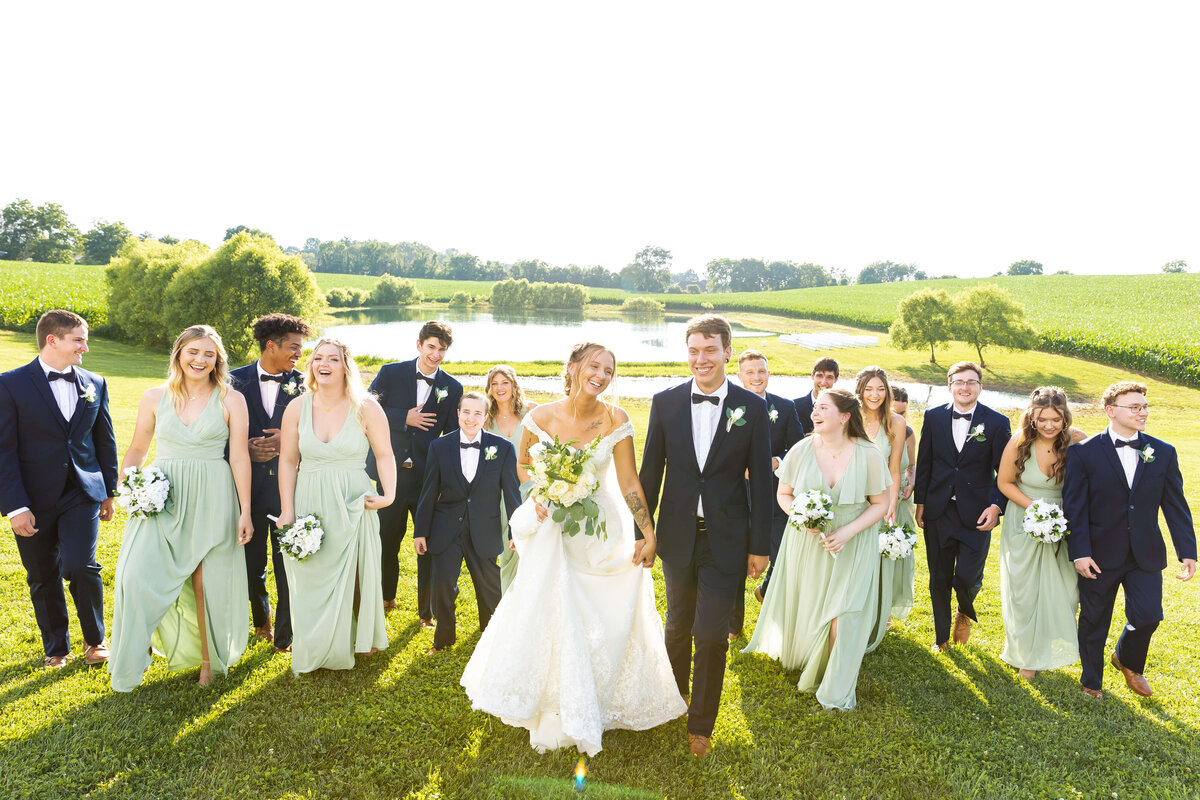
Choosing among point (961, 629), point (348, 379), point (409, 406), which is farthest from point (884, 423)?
point (348, 379)

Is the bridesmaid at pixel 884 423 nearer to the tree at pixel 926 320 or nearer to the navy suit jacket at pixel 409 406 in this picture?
the navy suit jacket at pixel 409 406

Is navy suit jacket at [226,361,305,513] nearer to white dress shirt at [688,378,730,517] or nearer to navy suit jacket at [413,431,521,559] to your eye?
navy suit jacket at [413,431,521,559]

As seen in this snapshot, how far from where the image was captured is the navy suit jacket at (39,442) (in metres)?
4.87

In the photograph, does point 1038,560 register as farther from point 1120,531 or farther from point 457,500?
point 457,500

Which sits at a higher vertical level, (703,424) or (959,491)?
(703,424)

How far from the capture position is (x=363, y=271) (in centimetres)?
13525

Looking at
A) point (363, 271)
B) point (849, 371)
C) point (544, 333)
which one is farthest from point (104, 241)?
point (849, 371)

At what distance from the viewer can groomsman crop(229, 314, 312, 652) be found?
5578 mm

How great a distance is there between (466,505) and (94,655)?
2.97 metres

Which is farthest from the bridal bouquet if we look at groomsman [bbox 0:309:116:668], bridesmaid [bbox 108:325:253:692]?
groomsman [bbox 0:309:116:668]

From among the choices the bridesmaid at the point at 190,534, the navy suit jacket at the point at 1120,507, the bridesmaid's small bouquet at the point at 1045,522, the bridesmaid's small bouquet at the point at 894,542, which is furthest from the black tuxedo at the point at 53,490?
the navy suit jacket at the point at 1120,507

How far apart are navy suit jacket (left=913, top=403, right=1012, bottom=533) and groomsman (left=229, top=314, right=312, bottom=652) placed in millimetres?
5699

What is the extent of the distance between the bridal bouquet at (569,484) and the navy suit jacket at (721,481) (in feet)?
1.56

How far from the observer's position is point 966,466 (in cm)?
600
